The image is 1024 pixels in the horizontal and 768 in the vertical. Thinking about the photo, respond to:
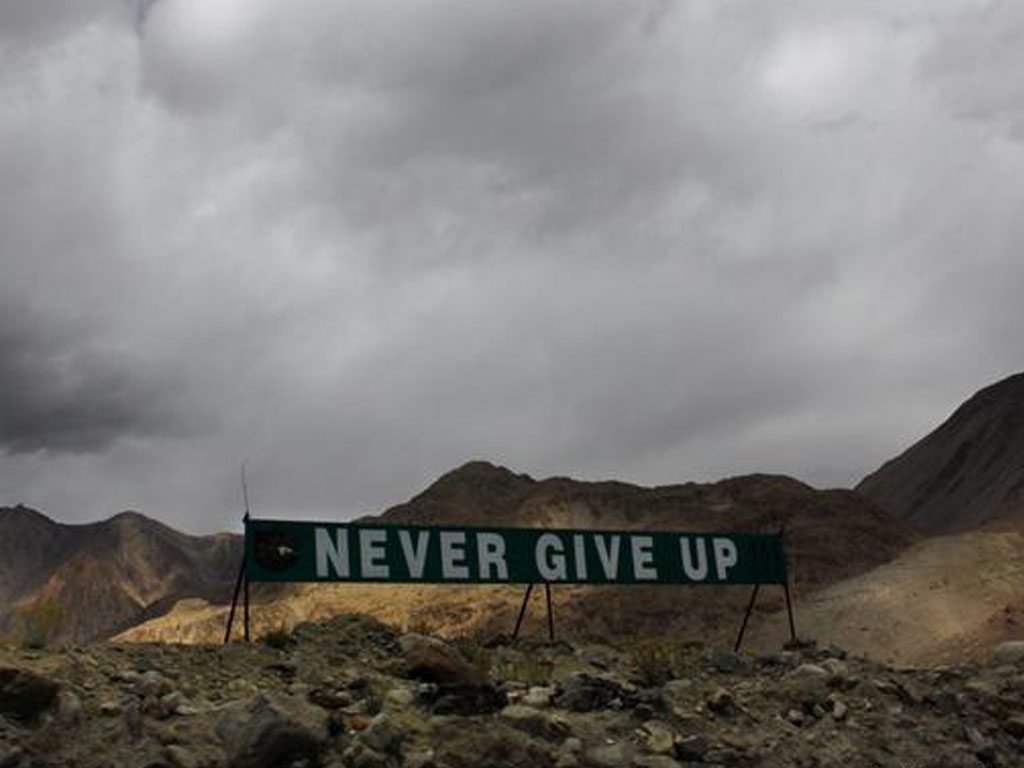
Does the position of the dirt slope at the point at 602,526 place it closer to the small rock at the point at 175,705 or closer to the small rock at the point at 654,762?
the small rock at the point at 654,762

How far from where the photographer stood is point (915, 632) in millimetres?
52875

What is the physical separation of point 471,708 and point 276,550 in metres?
7.30

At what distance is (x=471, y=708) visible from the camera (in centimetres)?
1405

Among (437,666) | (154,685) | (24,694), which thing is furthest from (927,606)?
(24,694)

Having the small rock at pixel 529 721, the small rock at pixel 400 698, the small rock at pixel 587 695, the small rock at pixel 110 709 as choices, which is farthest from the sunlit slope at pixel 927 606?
the small rock at pixel 110 709

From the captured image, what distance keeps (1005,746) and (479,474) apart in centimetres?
8488

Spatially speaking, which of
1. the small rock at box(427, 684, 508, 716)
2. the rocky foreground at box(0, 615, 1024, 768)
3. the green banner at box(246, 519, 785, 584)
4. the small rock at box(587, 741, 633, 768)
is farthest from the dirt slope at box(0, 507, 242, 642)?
the small rock at box(587, 741, 633, 768)

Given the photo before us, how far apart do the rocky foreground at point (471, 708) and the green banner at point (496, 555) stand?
1.35 metres

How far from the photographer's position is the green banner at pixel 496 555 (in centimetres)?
2041

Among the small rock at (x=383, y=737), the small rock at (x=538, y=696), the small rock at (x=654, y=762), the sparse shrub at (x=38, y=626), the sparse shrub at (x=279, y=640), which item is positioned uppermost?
the sparse shrub at (x=38, y=626)

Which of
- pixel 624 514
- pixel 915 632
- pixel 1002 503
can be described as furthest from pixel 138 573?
pixel 915 632

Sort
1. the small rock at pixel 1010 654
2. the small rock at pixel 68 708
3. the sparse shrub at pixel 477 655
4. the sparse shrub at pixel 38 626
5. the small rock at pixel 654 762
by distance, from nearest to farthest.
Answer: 1. the small rock at pixel 68 708
2. the small rock at pixel 654 762
3. the sparse shrub at pixel 38 626
4. the sparse shrub at pixel 477 655
5. the small rock at pixel 1010 654

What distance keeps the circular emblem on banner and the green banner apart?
0.02m

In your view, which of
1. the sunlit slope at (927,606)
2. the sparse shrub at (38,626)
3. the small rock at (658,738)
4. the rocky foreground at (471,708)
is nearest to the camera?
the rocky foreground at (471,708)
